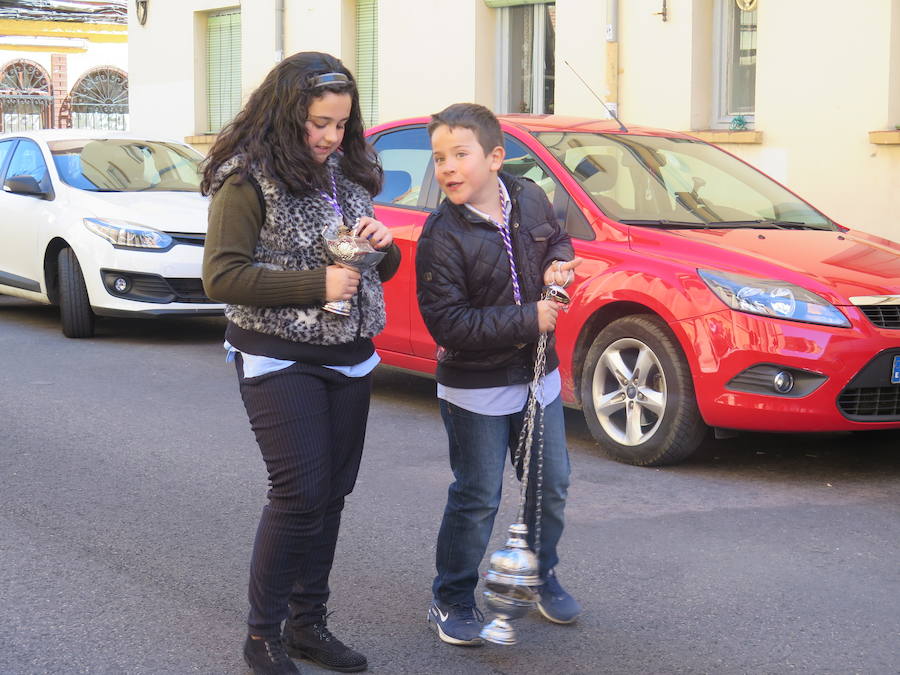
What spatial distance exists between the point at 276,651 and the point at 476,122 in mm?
1535

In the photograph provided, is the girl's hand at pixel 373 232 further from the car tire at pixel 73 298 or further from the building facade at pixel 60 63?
the building facade at pixel 60 63

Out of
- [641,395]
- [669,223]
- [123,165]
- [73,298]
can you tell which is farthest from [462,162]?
[123,165]

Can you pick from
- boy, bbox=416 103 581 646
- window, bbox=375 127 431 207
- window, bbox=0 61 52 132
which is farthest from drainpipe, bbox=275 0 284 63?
window, bbox=0 61 52 132

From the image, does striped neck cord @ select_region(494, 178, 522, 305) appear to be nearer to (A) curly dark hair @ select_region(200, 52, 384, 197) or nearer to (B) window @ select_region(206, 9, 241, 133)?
(A) curly dark hair @ select_region(200, 52, 384, 197)

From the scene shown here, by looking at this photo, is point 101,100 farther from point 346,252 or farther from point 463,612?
point 346,252

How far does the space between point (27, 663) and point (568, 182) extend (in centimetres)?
392

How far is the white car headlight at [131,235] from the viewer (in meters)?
10.1

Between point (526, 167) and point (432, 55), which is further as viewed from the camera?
point (432, 55)

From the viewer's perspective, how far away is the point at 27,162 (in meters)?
11.6

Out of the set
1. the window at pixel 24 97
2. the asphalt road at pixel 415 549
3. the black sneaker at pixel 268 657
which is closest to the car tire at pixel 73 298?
the asphalt road at pixel 415 549

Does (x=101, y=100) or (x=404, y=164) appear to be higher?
(x=101, y=100)

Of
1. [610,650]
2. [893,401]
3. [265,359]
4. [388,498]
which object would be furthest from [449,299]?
[893,401]

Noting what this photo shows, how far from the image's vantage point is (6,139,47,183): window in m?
11.3

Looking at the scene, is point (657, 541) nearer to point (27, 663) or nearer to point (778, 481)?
point (778, 481)
